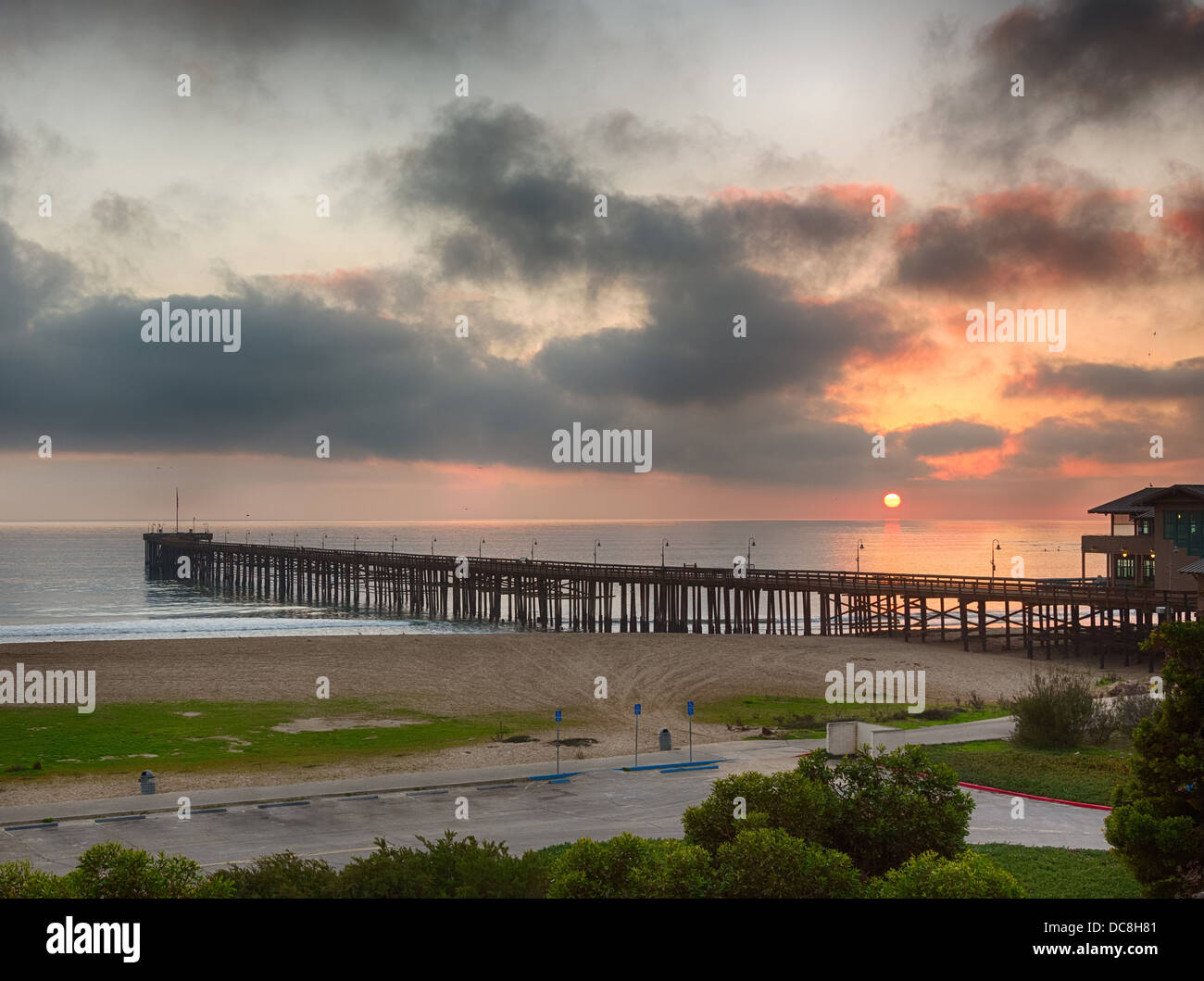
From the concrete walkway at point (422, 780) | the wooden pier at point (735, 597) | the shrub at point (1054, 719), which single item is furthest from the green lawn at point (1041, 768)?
the wooden pier at point (735, 597)

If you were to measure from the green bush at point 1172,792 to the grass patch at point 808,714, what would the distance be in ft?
59.5

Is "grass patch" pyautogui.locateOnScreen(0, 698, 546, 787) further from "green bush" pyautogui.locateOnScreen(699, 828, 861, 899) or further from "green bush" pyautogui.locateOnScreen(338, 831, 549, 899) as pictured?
"green bush" pyautogui.locateOnScreen(699, 828, 861, 899)

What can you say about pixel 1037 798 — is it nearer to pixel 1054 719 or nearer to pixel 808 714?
pixel 1054 719

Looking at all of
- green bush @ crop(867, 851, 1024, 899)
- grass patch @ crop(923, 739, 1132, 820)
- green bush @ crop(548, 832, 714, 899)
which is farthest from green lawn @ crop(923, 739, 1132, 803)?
green bush @ crop(548, 832, 714, 899)

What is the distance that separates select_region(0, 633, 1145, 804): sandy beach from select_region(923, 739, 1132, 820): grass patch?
26.7 feet

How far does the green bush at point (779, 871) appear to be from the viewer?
9.98m

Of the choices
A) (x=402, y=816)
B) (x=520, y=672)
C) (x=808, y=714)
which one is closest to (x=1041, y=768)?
(x=808, y=714)

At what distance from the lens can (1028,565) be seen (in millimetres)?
163375

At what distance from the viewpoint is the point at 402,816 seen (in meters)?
20.9

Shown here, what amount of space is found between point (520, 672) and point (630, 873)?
38389mm

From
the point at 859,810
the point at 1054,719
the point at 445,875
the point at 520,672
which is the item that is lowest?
the point at 520,672

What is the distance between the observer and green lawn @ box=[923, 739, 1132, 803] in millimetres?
22750

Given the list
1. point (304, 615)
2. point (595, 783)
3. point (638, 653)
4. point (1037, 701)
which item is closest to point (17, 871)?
point (595, 783)
